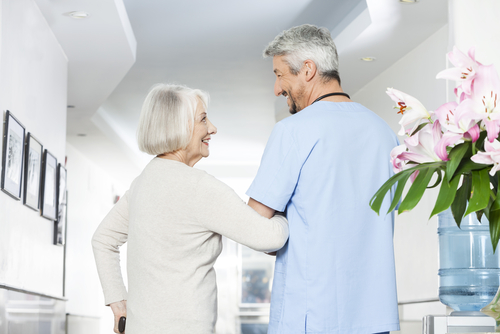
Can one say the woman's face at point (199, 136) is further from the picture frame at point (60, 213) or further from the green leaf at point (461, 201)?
the picture frame at point (60, 213)

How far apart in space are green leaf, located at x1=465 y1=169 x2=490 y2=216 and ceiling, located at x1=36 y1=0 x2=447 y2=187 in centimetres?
324

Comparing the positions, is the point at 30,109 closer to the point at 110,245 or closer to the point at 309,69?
the point at 110,245

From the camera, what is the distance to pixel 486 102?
92 cm

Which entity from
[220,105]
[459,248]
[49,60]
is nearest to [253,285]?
[220,105]

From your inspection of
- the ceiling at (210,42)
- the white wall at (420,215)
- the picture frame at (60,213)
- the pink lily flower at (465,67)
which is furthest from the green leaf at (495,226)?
the picture frame at (60,213)

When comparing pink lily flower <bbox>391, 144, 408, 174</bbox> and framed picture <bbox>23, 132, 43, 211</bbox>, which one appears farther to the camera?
framed picture <bbox>23, 132, 43, 211</bbox>

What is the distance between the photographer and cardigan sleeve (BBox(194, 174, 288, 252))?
1.48m

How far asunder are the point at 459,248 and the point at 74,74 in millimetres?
4138

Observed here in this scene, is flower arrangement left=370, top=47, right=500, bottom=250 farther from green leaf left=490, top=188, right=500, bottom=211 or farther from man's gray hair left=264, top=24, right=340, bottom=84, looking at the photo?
man's gray hair left=264, top=24, right=340, bottom=84

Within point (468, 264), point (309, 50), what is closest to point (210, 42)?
point (468, 264)

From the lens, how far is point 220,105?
788cm

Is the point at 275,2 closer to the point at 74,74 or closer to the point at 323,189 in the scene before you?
the point at 74,74

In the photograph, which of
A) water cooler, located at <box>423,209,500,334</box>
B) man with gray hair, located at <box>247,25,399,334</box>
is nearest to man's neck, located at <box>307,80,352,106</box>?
man with gray hair, located at <box>247,25,399,334</box>

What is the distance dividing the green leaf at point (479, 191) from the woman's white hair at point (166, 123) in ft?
2.86
